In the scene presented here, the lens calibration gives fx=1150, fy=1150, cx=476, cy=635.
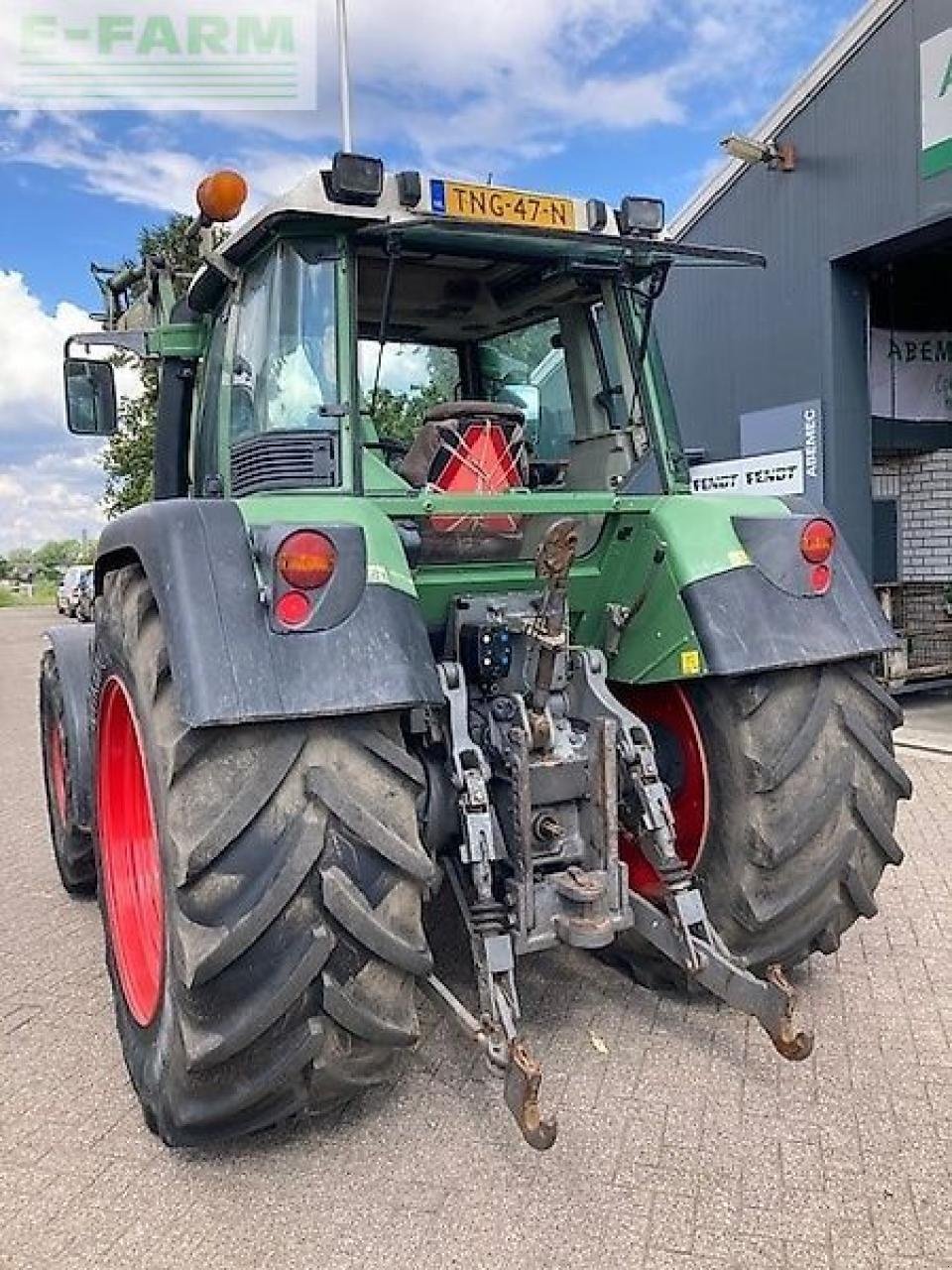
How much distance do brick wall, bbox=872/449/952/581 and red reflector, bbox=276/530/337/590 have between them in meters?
9.38

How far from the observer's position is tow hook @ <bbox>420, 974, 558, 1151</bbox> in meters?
2.47

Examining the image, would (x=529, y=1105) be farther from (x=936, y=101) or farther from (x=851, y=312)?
(x=851, y=312)

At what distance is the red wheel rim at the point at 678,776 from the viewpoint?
3453 millimetres

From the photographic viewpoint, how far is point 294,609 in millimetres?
2611

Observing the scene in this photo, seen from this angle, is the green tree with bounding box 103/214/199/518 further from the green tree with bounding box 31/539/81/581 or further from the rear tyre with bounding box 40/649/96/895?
the green tree with bounding box 31/539/81/581

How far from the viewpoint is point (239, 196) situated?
3605 millimetres

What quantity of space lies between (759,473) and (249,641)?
A: 8.38 m

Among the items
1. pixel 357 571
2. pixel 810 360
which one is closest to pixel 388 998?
pixel 357 571

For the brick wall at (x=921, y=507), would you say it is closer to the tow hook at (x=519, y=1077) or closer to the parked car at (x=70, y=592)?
the tow hook at (x=519, y=1077)

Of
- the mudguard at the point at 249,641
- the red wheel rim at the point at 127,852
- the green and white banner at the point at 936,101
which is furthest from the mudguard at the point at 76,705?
the green and white banner at the point at 936,101

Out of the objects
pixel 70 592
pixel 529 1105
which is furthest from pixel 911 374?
pixel 70 592

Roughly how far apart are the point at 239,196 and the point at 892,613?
785cm

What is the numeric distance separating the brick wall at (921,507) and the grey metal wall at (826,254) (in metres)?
1.54

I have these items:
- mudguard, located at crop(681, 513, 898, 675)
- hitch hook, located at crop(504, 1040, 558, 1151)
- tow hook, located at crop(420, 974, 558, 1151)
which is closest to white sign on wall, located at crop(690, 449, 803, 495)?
mudguard, located at crop(681, 513, 898, 675)
